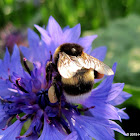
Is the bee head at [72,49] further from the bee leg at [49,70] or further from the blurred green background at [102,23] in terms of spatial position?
the blurred green background at [102,23]

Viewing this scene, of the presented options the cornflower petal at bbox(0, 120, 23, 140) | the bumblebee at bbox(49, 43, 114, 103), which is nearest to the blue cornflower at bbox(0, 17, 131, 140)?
the cornflower petal at bbox(0, 120, 23, 140)

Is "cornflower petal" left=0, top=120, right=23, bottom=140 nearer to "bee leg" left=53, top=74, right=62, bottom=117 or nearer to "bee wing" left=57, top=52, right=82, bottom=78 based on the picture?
"bee leg" left=53, top=74, right=62, bottom=117

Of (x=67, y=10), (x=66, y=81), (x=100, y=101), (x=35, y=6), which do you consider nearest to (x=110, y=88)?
(x=100, y=101)

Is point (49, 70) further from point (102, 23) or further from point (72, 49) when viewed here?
point (102, 23)

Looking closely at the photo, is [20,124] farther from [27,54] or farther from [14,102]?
[27,54]

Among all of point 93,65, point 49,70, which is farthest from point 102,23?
point 93,65

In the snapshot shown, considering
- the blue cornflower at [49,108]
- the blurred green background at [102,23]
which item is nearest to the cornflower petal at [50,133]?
the blue cornflower at [49,108]
